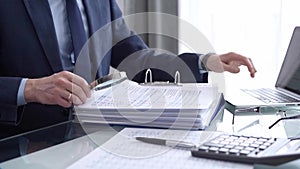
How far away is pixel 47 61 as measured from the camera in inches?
41.5

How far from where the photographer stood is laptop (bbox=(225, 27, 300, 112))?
3.29 ft

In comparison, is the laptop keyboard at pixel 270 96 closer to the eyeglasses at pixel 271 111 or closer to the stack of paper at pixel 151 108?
the eyeglasses at pixel 271 111

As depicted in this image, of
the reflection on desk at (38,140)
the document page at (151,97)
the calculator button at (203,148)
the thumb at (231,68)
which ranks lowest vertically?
the reflection on desk at (38,140)

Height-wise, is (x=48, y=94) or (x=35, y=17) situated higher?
(x=35, y=17)

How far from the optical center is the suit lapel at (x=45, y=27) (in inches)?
40.1

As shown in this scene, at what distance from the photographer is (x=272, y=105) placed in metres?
0.99

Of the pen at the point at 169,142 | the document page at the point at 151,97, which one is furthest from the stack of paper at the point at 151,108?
the pen at the point at 169,142

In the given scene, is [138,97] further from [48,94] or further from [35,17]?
[35,17]

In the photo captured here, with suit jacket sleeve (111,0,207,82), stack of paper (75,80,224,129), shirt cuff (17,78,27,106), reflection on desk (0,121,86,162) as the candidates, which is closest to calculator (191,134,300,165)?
stack of paper (75,80,224,129)

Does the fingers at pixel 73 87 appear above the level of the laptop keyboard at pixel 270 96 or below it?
above

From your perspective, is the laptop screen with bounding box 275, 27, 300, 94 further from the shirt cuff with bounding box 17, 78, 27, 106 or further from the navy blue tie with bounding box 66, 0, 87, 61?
the shirt cuff with bounding box 17, 78, 27, 106

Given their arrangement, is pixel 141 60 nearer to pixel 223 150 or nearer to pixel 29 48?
pixel 29 48

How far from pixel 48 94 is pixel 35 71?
0.89 ft

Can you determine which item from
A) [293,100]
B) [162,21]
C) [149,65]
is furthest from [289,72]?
[162,21]
